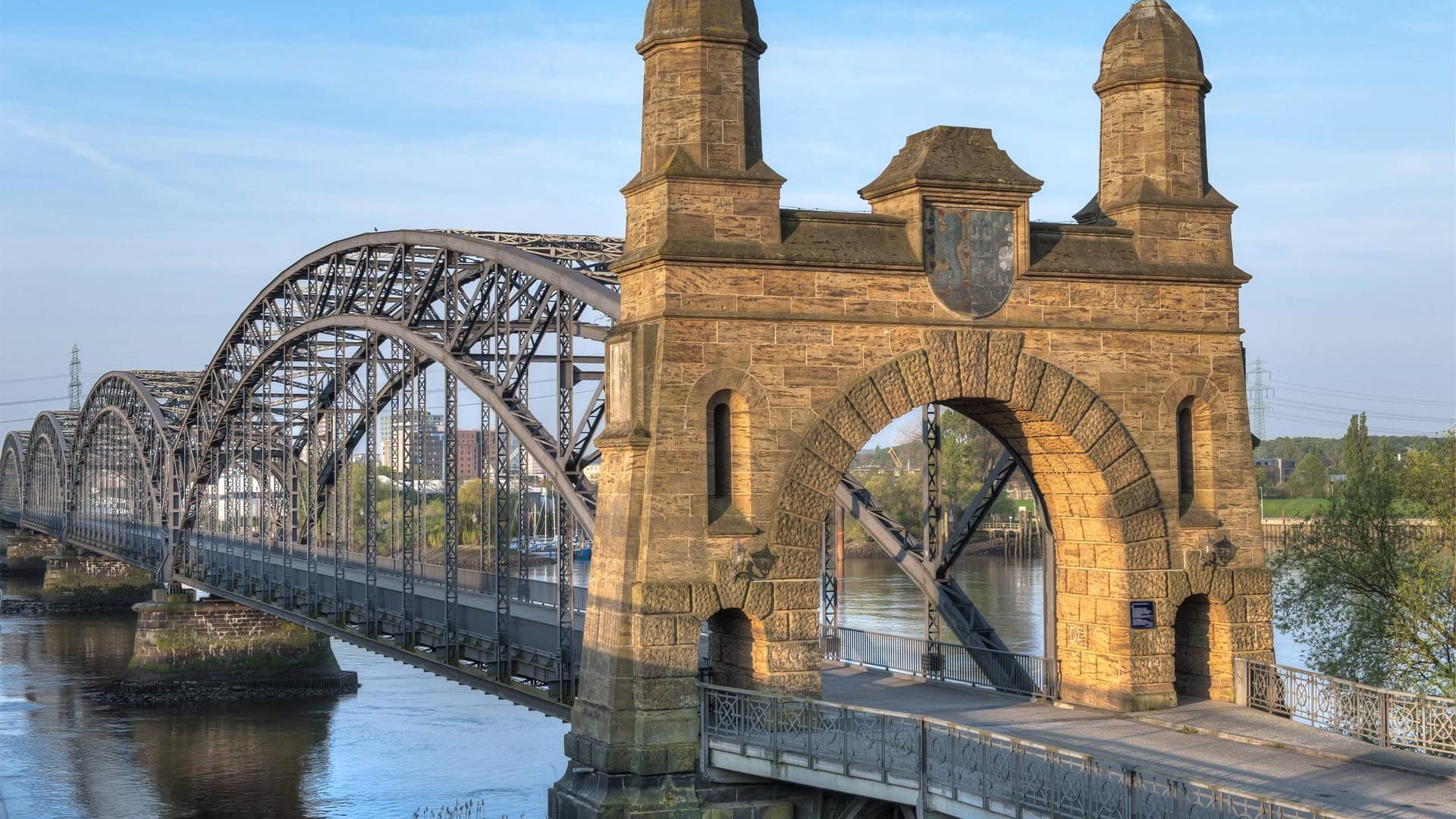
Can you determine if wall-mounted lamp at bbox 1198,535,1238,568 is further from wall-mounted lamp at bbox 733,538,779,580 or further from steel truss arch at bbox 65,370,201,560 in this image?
steel truss arch at bbox 65,370,201,560

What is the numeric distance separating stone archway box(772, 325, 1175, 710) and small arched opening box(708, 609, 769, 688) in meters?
1.07

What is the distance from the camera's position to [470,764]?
120 ft

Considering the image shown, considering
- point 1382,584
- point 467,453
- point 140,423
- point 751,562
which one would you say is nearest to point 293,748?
point 751,562

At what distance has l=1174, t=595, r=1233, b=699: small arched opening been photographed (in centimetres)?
2098

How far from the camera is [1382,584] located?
2923 centimetres

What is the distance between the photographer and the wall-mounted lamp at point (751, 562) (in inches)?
733

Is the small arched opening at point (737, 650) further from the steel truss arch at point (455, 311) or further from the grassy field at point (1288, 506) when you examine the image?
the grassy field at point (1288, 506)

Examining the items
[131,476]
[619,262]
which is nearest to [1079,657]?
[619,262]

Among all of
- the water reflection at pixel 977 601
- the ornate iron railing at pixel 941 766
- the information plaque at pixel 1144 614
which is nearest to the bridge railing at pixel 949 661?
the information plaque at pixel 1144 614

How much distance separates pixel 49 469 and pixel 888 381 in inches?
4123

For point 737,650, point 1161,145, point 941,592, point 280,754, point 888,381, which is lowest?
point 280,754

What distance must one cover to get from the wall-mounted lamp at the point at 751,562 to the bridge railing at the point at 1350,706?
6333 millimetres

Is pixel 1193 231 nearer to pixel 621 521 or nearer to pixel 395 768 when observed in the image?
pixel 621 521

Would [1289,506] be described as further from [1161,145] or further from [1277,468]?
[1161,145]
